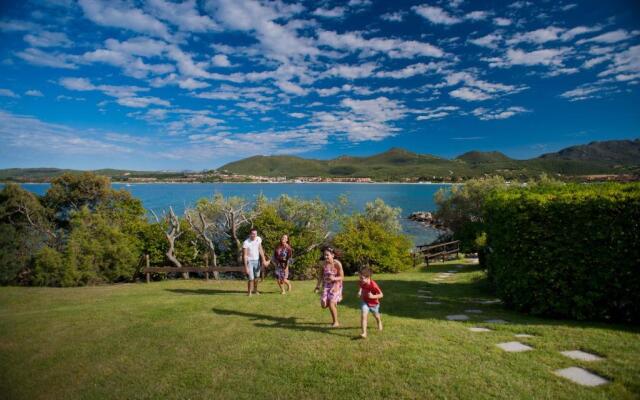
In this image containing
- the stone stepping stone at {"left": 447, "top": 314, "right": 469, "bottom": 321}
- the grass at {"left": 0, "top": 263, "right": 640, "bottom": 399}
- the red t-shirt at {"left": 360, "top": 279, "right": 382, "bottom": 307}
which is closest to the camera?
the grass at {"left": 0, "top": 263, "right": 640, "bottom": 399}

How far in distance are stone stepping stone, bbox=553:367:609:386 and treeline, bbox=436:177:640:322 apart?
308 centimetres

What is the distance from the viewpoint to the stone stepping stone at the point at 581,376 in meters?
4.51

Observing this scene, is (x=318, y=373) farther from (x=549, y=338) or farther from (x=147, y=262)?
(x=147, y=262)

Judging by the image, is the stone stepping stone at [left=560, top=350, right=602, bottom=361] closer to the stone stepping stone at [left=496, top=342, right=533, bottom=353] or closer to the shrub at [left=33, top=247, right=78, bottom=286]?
the stone stepping stone at [left=496, top=342, right=533, bottom=353]

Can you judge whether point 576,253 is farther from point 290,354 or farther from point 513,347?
point 290,354

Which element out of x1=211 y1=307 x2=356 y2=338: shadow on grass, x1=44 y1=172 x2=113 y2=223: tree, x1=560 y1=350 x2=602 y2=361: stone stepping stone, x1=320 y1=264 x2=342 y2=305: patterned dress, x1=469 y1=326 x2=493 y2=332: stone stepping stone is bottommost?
x1=211 y1=307 x2=356 y2=338: shadow on grass

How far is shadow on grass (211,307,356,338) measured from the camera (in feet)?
→ 23.4

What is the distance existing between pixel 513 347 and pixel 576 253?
10.4ft

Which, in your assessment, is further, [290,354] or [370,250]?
[370,250]

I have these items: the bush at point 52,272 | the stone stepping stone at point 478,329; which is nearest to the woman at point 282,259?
the stone stepping stone at point 478,329

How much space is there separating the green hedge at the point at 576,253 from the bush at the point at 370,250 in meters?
9.91

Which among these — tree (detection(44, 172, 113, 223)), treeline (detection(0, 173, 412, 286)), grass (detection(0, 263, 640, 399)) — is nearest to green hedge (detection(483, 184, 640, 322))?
grass (detection(0, 263, 640, 399))

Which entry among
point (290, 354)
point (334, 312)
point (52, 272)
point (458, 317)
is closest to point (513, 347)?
point (458, 317)

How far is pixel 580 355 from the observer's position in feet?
17.5
